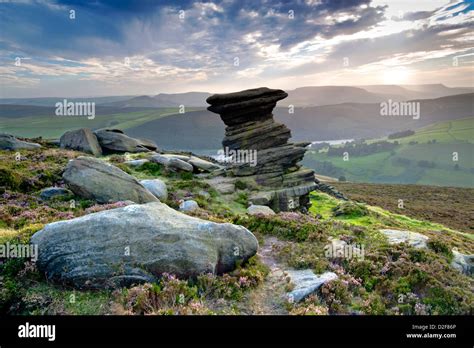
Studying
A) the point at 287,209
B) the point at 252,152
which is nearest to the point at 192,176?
the point at 252,152

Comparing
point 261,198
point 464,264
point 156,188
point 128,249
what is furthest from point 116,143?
point 464,264

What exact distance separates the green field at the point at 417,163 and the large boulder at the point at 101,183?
146495 millimetres

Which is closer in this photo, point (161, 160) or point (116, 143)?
point (161, 160)

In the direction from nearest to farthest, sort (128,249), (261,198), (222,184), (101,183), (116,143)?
(128,249) < (101,183) < (261,198) < (222,184) < (116,143)

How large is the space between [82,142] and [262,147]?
2347cm

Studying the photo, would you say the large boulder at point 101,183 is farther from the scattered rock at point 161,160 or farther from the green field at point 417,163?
the green field at point 417,163

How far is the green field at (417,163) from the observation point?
144m

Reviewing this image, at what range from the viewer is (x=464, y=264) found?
1296cm

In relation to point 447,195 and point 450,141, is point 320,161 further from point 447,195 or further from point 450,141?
point 447,195

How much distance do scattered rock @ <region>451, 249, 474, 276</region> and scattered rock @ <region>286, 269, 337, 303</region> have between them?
6.44m

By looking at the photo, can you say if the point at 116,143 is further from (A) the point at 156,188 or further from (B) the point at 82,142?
(A) the point at 156,188

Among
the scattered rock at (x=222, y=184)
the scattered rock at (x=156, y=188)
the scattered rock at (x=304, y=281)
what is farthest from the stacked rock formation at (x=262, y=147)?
the scattered rock at (x=304, y=281)

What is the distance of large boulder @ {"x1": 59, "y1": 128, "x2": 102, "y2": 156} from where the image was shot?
126 feet

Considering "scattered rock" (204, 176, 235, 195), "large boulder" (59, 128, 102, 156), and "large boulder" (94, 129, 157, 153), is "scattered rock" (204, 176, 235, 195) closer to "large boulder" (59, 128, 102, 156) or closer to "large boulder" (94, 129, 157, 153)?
"large boulder" (94, 129, 157, 153)
